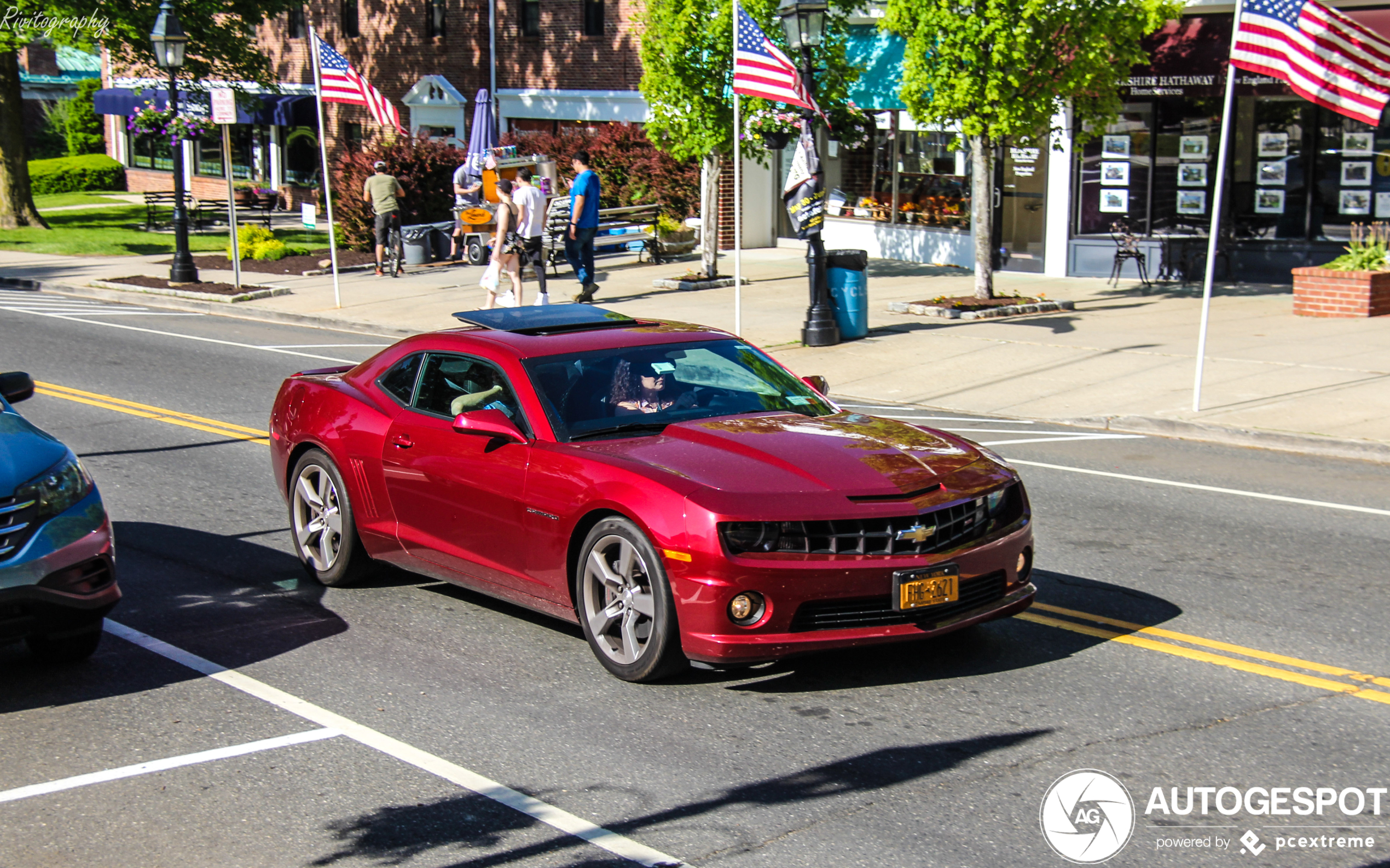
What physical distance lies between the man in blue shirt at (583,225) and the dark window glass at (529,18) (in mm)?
15692

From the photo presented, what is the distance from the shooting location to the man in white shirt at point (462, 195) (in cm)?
2817

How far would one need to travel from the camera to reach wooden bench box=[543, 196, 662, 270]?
2608 cm

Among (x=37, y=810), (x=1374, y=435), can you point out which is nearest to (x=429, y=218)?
(x=1374, y=435)

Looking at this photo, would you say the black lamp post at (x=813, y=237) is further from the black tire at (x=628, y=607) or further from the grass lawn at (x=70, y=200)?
the grass lawn at (x=70, y=200)

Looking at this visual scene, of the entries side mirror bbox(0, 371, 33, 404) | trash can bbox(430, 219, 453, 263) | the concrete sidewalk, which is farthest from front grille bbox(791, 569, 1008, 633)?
trash can bbox(430, 219, 453, 263)

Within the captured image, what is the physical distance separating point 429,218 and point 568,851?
26.3m

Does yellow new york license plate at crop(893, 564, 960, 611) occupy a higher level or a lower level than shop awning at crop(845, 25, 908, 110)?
lower

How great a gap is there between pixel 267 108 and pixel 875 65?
2285 centimetres

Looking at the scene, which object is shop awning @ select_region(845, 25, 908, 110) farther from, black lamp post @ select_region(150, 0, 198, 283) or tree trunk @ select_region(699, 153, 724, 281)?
black lamp post @ select_region(150, 0, 198, 283)

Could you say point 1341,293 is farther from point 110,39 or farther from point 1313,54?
point 110,39

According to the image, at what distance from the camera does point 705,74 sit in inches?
863

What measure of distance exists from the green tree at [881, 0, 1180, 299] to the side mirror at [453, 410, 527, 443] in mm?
13224

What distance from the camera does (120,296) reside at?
992 inches

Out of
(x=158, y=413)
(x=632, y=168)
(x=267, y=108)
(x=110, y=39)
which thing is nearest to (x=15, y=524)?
(x=158, y=413)
